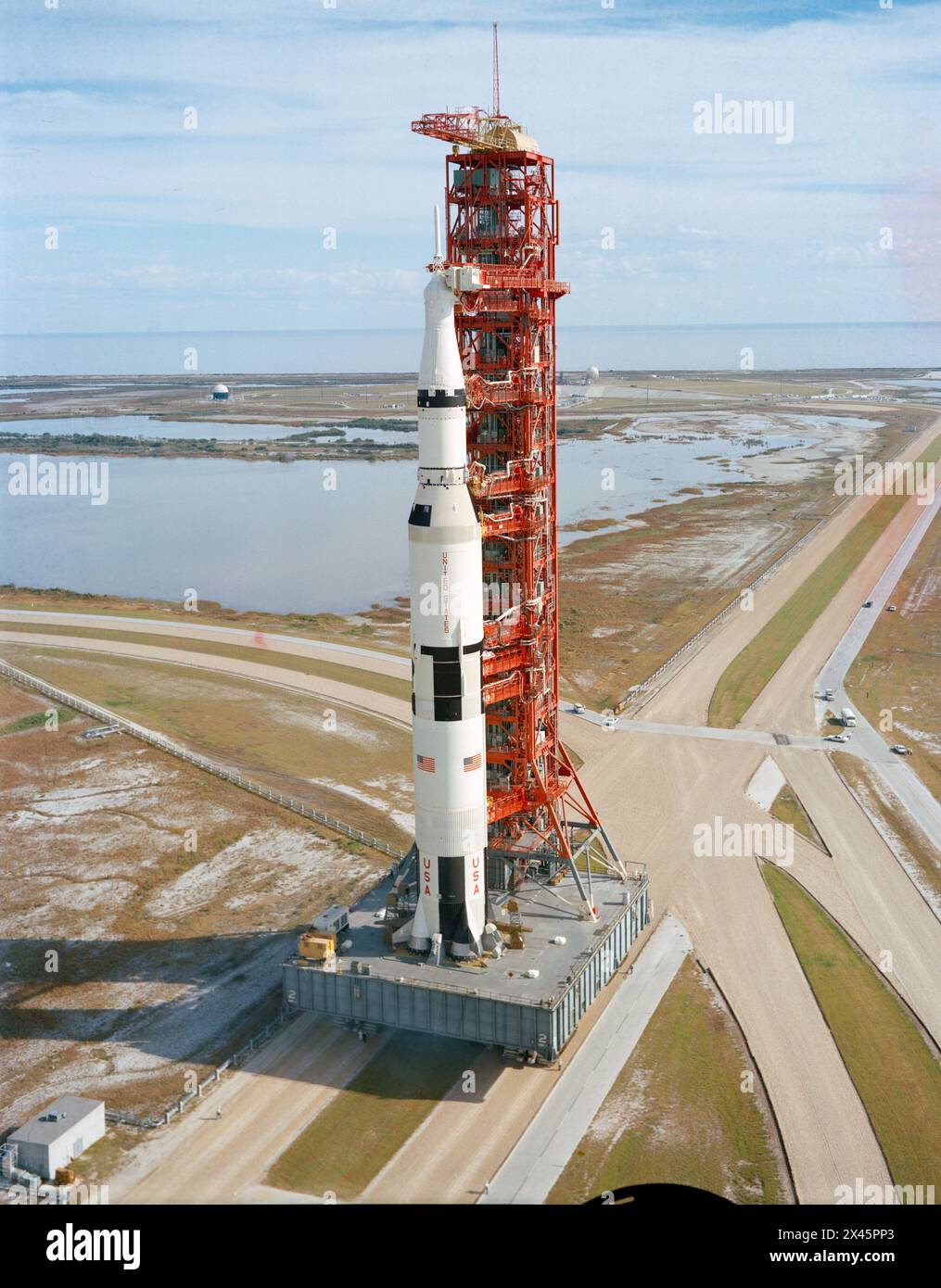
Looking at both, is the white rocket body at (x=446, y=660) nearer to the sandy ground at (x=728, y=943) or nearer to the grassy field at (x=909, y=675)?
the sandy ground at (x=728, y=943)

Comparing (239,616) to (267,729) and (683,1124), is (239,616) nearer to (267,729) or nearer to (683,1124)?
(267,729)

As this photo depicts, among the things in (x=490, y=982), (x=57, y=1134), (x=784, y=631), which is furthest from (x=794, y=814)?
(x=57, y=1134)

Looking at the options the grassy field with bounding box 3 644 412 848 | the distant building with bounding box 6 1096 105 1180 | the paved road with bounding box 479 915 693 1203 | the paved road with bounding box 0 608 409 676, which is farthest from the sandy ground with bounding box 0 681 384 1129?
the paved road with bounding box 0 608 409 676

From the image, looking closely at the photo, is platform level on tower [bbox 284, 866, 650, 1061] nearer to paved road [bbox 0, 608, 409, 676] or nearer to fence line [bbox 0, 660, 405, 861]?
fence line [bbox 0, 660, 405, 861]

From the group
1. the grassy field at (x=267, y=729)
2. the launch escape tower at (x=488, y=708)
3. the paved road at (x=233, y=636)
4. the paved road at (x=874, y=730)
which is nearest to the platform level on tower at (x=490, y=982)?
the launch escape tower at (x=488, y=708)
